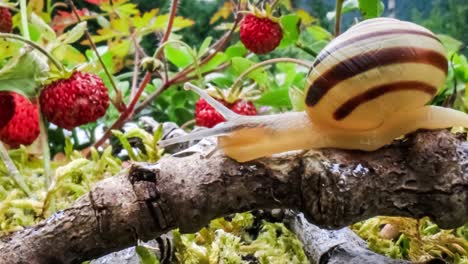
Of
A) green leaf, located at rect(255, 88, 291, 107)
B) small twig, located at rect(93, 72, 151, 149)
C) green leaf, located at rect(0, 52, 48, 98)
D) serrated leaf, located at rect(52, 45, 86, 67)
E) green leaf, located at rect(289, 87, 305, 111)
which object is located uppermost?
green leaf, located at rect(289, 87, 305, 111)

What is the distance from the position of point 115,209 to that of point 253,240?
0.91 feet

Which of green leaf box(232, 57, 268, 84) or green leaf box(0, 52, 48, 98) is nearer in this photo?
green leaf box(0, 52, 48, 98)

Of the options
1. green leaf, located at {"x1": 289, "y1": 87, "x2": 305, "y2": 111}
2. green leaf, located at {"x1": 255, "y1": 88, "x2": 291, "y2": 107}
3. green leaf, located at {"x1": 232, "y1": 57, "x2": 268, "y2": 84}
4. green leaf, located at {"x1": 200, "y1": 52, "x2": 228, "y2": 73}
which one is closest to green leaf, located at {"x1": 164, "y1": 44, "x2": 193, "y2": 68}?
green leaf, located at {"x1": 200, "y1": 52, "x2": 228, "y2": 73}

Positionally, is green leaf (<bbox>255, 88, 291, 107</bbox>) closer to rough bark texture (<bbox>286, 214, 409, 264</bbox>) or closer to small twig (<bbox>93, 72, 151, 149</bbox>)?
small twig (<bbox>93, 72, 151, 149</bbox>)

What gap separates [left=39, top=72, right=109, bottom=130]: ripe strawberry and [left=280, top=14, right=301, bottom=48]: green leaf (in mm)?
389

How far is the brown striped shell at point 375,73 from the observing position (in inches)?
20.7

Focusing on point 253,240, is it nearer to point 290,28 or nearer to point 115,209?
point 115,209

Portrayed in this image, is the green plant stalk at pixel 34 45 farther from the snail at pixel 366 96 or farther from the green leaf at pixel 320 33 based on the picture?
the green leaf at pixel 320 33

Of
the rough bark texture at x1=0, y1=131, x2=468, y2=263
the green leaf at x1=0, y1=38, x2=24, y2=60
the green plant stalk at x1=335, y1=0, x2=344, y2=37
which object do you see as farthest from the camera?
the green plant stalk at x1=335, y1=0, x2=344, y2=37

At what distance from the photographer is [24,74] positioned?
2.61 feet

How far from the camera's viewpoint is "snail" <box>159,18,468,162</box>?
526 mm

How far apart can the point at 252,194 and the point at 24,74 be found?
419mm

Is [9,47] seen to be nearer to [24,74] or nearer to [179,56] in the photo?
[24,74]

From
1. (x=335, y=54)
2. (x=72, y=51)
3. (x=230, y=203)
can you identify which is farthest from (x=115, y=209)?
(x=72, y=51)
